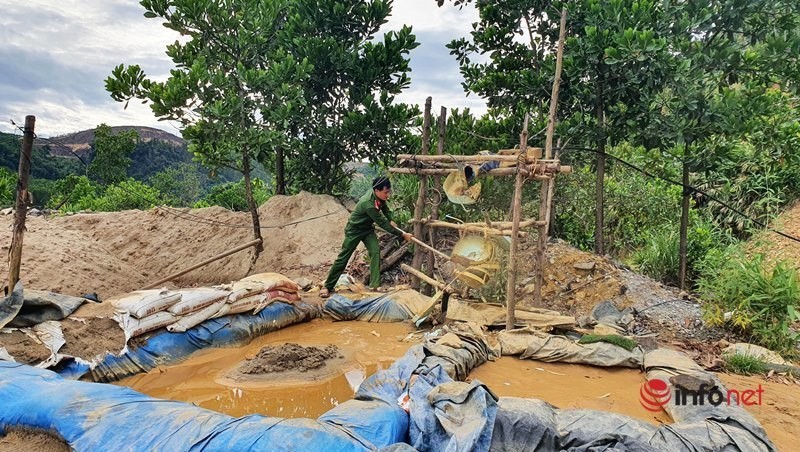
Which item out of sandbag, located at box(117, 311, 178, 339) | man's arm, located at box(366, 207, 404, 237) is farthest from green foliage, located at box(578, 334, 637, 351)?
sandbag, located at box(117, 311, 178, 339)

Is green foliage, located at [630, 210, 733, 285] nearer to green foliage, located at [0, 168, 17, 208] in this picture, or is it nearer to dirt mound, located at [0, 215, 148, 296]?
dirt mound, located at [0, 215, 148, 296]

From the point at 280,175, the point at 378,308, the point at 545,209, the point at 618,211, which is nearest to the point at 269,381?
the point at 378,308

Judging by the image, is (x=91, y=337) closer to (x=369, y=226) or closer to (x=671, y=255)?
(x=369, y=226)

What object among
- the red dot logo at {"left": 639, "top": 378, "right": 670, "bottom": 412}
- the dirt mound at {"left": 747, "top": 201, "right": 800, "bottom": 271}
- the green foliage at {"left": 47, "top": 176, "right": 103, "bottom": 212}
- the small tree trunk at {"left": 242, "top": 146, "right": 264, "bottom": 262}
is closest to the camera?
the red dot logo at {"left": 639, "top": 378, "right": 670, "bottom": 412}

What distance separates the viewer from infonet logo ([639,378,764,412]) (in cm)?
329

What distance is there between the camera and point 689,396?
11.1 feet

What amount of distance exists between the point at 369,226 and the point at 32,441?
13.9 feet

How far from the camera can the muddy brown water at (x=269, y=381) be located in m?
3.59

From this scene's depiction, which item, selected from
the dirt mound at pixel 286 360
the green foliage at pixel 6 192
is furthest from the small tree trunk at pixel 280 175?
the green foliage at pixel 6 192

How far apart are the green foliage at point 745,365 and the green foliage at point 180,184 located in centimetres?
1681

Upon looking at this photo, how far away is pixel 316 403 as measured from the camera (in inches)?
143

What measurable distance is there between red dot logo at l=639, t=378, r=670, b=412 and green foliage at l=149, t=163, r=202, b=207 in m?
16.6

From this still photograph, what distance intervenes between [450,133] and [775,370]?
5475 mm

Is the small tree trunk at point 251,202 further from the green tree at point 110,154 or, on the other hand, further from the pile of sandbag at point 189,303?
the green tree at point 110,154
